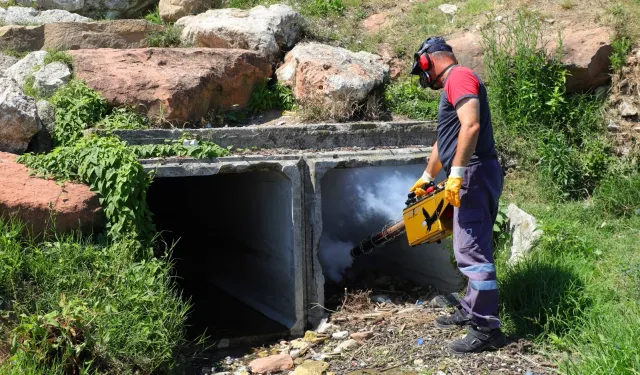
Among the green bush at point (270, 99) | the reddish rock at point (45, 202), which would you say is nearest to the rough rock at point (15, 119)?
the reddish rock at point (45, 202)

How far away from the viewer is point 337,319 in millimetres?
5863

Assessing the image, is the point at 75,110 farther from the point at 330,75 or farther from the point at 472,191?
the point at 472,191

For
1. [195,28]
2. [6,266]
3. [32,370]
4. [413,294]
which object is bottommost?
[413,294]

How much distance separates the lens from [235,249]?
766 centimetres

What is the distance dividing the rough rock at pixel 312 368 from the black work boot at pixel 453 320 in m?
0.98

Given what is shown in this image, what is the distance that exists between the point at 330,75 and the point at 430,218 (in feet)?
9.08

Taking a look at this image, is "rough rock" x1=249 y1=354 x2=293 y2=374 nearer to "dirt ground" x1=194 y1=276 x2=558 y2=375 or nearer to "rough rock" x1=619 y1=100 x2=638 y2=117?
"dirt ground" x1=194 y1=276 x2=558 y2=375

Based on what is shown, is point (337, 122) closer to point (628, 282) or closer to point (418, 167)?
point (418, 167)

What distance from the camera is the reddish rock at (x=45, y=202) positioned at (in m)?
4.86

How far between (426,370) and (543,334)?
89 centimetres

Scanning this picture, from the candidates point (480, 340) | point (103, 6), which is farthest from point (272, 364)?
point (103, 6)

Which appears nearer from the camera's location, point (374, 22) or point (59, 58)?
point (59, 58)

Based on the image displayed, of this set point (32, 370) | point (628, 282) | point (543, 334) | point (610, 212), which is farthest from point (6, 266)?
point (610, 212)

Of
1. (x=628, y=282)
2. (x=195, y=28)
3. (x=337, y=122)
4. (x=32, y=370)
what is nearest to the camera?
(x=32, y=370)
